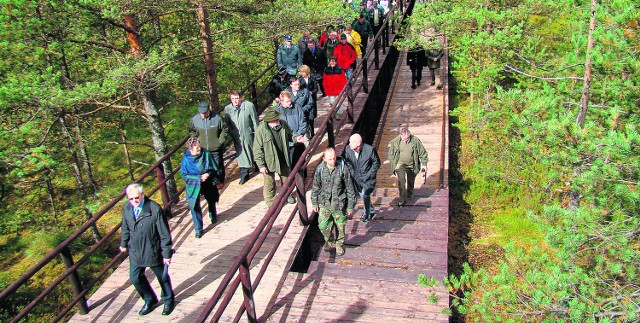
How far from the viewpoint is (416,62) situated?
13.6m

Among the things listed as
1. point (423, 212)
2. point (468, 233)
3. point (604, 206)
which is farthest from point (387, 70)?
point (604, 206)

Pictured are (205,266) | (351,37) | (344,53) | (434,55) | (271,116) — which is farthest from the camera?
(434,55)

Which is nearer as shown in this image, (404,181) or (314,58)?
(404,181)

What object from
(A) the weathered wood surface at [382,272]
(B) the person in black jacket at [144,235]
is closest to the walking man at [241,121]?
(A) the weathered wood surface at [382,272]

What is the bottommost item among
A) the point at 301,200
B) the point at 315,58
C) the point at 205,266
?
the point at 205,266

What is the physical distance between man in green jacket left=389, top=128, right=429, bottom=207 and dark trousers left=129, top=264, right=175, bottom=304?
3674 millimetres

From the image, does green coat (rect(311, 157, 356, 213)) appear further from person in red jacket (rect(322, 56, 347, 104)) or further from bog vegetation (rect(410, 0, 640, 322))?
person in red jacket (rect(322, 56, 347, 104))

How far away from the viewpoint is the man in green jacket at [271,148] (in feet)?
23.1

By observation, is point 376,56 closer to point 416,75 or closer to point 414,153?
point 416,75

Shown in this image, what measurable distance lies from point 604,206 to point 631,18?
6.88 ft

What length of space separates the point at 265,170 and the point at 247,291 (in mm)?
2483

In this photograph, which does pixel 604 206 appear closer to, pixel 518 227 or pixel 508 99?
pixel 508 99

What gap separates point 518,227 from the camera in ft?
30.2

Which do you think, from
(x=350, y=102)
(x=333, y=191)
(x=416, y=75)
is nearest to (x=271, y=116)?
(x=333, y=191)
